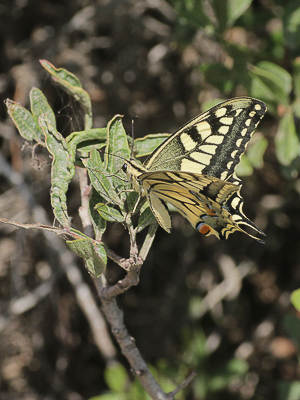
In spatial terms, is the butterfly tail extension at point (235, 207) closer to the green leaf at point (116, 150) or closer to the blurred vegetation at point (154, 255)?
the green leaf at point (116, 150)

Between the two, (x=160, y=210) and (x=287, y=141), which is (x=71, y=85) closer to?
(x=160, y=210)

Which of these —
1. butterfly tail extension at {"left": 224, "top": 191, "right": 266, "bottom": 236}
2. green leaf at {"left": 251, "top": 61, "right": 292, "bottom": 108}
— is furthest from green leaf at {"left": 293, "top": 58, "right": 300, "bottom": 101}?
butterfly tail extension at {"left": 224, "top": 191, "right": 266, "bottom": 236}

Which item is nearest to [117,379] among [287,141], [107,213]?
[107,213]

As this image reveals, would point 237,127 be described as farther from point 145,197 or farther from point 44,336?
point 44,336

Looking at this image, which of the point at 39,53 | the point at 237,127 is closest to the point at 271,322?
the point at 237,127

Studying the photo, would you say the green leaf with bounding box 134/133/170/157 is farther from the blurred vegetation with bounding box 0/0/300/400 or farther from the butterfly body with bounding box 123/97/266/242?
the blurred vegetation with bounding box 0/0/300/400
